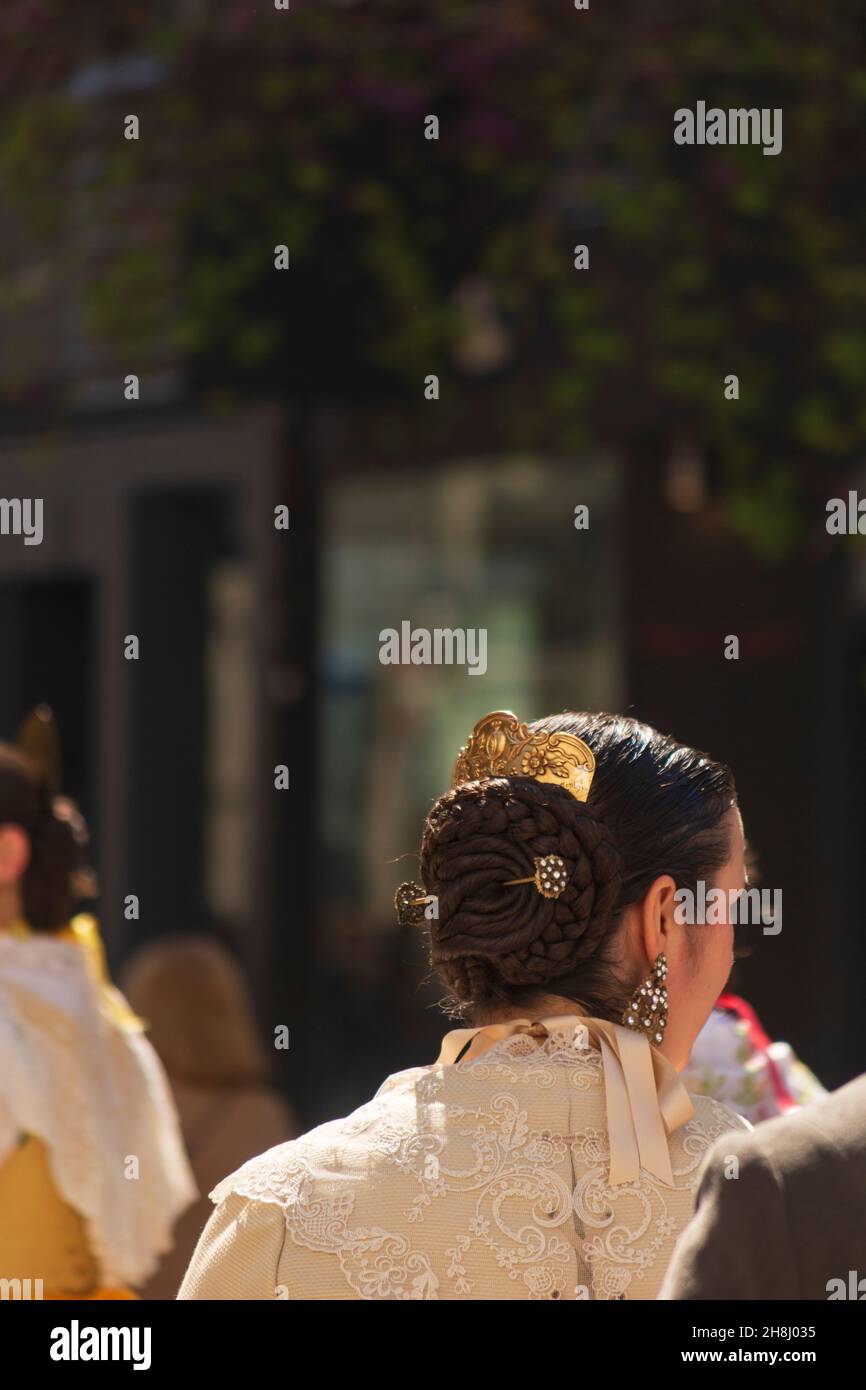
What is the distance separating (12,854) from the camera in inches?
135

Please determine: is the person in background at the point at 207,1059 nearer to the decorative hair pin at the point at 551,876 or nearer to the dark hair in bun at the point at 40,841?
the dark hair in bun at the point at 40,841

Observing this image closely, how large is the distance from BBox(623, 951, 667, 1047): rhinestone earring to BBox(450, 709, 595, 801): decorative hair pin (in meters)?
0.19

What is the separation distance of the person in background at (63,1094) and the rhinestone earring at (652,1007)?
1562mm

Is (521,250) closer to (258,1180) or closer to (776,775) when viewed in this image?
(776,775)

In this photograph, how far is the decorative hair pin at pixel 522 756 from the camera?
2.02 metres

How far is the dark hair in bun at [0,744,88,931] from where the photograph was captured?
11.4ft

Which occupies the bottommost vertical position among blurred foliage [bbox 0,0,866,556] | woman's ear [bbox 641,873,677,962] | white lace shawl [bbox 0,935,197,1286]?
white lace shawl [bbox 0,935,197,1286]

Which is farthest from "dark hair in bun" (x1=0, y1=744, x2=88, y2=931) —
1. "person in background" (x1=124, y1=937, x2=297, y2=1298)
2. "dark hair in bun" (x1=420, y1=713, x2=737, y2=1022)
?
"dark hair in bun" (x1=420, y1=713, x2=737, y2=1022)

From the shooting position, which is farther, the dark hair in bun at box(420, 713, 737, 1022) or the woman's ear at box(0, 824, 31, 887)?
the woman's ear at box(0, 824, 31, 887)

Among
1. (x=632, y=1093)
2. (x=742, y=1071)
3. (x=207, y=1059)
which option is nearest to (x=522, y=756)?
(x=632, y=1093)

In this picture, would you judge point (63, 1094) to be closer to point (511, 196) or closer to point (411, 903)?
point (411, 903)

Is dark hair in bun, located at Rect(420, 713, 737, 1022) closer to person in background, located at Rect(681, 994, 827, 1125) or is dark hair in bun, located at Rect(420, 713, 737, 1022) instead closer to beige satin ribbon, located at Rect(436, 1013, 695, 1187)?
beige satin ribbon, located at Rect(436, 1013, 695, 1187)

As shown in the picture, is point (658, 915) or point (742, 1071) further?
point (742, 1071)

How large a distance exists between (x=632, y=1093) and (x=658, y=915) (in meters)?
0.19
